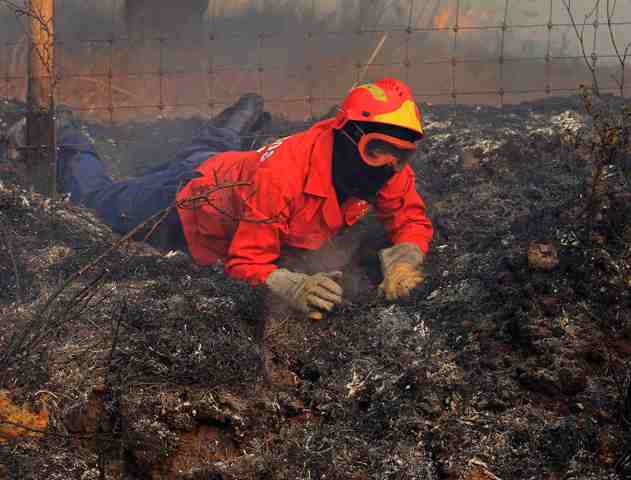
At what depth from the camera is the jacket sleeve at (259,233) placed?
4259mm

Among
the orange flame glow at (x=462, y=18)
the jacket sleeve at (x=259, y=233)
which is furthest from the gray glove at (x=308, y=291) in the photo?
the orange flame glow at (x=462, y=18)

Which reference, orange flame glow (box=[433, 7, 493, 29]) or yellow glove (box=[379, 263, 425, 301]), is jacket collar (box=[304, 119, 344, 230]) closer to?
yellow glove (box=[379, 263, 425, 301])

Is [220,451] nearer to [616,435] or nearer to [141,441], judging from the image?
[141,441]

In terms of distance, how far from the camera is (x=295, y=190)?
4457mm

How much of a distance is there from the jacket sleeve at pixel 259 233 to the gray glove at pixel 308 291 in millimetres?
105

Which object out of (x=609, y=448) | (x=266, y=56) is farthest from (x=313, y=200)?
(x=266, y=56)

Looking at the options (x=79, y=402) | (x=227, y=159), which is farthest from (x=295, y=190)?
(x=79, y=402)

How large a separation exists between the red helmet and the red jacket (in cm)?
22

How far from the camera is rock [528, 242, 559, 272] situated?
344cm

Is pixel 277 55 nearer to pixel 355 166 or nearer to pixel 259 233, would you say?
pixel 355 166

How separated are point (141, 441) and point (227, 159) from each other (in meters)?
2.54

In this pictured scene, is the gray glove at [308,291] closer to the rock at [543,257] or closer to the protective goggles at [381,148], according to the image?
the protective goggles at [381,148]

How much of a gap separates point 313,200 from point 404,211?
68 centimetres

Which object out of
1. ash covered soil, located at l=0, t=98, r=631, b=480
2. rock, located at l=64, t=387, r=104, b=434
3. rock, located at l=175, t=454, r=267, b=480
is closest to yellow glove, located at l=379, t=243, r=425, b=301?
ash covered soil, located at l=0, t=98, r=631, b=480
